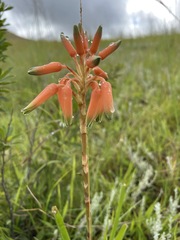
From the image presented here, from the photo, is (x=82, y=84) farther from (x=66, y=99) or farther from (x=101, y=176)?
(x=101, y=176)

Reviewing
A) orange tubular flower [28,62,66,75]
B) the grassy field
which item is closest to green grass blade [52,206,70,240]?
the grassy field

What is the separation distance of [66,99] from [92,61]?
0.11 metres

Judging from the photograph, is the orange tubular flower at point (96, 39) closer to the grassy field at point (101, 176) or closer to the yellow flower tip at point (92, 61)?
the yellow flower tip at point (92, 61)

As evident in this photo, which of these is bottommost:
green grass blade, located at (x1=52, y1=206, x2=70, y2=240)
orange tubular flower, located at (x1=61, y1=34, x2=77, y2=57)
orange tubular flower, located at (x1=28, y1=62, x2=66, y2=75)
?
green grass blade, located at (x1=52, y1=206, x2=70, y2=240)

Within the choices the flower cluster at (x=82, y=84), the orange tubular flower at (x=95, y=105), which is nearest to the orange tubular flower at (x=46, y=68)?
the flower cluster at (x=82, y=84)

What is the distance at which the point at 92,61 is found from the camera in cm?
85

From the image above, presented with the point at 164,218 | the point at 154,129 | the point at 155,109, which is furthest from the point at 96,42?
the point at 155,109

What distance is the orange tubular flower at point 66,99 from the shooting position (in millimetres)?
887

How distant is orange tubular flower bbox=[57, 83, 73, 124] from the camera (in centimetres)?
89

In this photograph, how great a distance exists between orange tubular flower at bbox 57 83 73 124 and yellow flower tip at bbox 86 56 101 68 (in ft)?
0.23

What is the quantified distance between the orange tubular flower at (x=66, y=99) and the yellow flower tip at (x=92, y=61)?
2.8 inches

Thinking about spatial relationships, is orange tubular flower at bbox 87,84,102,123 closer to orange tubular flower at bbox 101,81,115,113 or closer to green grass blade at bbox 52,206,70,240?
orange tubular flower at bbox 101,81,115,113

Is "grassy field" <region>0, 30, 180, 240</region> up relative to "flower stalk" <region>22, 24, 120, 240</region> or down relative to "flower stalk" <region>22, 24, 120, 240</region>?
down

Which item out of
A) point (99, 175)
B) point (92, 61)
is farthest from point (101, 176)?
point (92, 61)
